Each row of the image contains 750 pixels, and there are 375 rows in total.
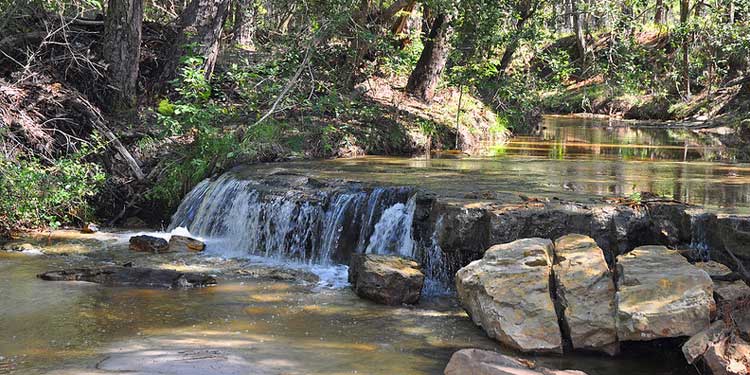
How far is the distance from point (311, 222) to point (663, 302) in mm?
5200

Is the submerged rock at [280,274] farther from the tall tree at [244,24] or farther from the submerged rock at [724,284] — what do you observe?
the tall tree at [244,24]

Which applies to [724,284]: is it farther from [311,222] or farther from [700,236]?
[311,222]

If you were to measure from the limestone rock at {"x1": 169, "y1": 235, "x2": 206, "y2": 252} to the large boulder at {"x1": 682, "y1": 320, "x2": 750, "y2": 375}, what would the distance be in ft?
22.1

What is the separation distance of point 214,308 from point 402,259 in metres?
2.10

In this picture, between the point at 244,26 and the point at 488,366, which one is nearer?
the point at 488,366

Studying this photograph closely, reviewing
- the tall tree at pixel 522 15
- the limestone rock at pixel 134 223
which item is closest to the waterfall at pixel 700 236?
the tall tree at pixel 522 15

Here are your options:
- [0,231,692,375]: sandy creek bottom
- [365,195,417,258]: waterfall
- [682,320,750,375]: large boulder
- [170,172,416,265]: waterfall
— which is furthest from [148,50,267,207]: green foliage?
[682,320,750,375]: large boulder

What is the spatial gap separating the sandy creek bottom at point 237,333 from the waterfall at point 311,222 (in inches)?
51.4

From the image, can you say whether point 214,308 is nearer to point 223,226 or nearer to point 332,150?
point 223,226

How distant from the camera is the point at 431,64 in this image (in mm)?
18016

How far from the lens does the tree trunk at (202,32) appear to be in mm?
14984

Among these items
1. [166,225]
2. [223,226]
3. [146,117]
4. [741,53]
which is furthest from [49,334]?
[741,53]

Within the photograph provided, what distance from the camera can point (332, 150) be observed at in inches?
579

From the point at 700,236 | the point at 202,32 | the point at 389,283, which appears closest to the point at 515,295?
the point at 389,283
